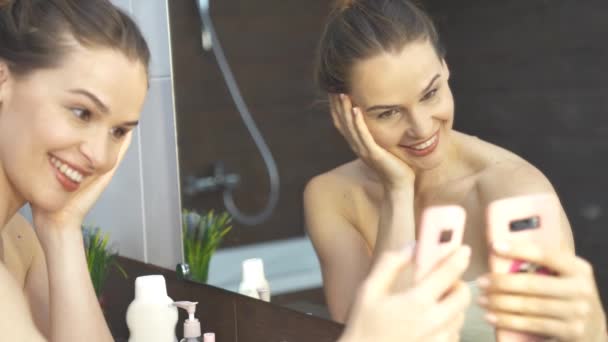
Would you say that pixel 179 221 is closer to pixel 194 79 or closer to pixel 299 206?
pixel 194 79

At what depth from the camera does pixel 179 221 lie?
1.92 metres

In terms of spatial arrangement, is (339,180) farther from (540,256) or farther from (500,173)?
(540,256)

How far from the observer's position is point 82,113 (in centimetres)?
134

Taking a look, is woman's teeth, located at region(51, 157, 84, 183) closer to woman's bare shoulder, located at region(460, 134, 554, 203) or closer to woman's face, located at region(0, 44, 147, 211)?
woman's face, located at region(0, 44, 147, 211)

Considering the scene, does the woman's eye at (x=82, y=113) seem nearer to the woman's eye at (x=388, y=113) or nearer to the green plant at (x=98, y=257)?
the woman's eye at (x=388, y=113)

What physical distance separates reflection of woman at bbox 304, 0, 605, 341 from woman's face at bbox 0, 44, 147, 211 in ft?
0.99

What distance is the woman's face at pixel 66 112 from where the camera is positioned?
4.35ft

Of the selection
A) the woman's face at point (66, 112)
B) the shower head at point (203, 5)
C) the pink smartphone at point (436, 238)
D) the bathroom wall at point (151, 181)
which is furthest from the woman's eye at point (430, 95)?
the bathroom wall at point (151, 181)

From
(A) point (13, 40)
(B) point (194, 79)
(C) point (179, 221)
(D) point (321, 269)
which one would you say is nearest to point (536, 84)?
(D) point (321, 269)

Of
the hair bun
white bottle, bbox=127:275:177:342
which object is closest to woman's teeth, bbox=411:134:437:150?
the hair bun

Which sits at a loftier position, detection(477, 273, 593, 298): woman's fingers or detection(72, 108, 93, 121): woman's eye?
detection(72, 108, 93, 121): woman's eye

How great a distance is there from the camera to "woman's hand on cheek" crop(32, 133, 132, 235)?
156cm

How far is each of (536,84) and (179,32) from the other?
95 cm

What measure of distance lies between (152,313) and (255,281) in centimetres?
21
